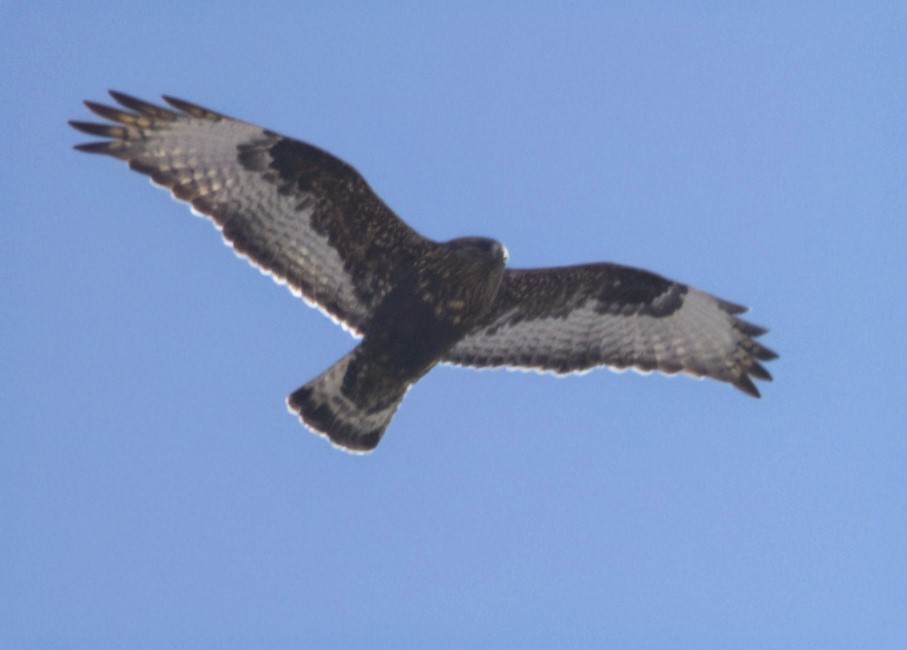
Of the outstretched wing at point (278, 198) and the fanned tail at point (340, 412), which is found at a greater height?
the outstretched wing at point (278, 198)

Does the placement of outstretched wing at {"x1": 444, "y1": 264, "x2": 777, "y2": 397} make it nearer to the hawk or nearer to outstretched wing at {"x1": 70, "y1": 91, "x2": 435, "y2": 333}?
the hawk

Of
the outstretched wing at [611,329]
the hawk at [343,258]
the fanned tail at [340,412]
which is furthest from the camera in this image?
the outstretched wing at [611,329]

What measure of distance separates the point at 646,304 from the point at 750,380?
886 millimetres

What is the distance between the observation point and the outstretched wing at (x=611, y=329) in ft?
36.6

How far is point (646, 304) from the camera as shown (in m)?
11.4

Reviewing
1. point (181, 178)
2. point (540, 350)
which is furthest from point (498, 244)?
point (181, 178)

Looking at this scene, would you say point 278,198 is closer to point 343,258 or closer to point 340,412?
point 343,258

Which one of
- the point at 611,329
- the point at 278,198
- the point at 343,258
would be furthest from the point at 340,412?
the point at 611,329

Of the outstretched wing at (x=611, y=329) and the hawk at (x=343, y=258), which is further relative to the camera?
the outstretched wing at (x=611, y=329)

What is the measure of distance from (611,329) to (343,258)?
6.14 feet

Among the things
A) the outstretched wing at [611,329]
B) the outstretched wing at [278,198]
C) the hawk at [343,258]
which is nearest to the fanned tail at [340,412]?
the hawk at [343,258]

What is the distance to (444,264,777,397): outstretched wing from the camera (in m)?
11.2

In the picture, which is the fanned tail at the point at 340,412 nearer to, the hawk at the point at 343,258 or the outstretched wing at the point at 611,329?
the hawk at the point at 343,258

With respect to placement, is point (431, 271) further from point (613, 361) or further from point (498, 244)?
point (613, 361)
